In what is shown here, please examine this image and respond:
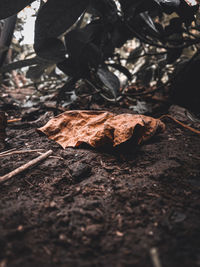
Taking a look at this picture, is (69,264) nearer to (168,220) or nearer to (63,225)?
(63,225)

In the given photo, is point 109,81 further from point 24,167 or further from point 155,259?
point 155,259

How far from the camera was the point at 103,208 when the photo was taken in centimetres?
45

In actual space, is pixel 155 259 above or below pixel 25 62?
below

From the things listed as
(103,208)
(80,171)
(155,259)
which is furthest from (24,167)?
(155,259)

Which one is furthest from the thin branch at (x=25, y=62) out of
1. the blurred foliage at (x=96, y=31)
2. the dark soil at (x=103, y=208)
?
the dark soil at (x=103, y=208)

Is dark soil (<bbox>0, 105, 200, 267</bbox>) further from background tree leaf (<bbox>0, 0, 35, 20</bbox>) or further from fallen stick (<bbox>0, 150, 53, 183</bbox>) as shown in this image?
background tree leaf (<bbox>0, 0, 35, 20</bbox>)

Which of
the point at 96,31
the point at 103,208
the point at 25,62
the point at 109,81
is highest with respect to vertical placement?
the point at 96,31

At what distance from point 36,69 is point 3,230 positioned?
86 centimetres

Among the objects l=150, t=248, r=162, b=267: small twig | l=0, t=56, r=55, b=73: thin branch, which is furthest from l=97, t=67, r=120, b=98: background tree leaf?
l=150, t=248, r=162, b=267: small twig

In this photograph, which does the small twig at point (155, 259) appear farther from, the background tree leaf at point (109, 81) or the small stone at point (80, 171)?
the background tree leaf at point (109, 81)

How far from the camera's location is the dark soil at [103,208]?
33 cm

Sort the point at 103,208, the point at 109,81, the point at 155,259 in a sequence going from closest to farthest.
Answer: the point at 155,259 < the point at 103,208 < the point at 109,81

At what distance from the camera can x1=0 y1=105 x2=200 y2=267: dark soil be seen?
0.33 m

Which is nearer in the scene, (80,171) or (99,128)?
(80,171)
